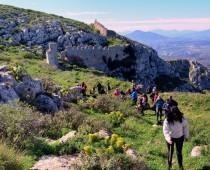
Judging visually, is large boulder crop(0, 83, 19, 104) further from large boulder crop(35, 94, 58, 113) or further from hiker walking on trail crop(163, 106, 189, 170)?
hiker walking on trail crop(163, 106, 189, 170)

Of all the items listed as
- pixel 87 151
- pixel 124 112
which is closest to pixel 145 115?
pixel 124 112

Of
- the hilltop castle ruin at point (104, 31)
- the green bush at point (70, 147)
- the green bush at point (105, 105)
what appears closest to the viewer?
the green bush at point (70, 147)

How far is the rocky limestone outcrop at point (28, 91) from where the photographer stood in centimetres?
1639

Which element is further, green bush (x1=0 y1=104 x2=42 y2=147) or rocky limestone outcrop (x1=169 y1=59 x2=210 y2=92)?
rocky limestone outcrop (x1=169 y1=59 x2=210 y2=92)

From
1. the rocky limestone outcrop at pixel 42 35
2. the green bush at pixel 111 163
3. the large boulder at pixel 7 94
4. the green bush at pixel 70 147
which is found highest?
the rocky limestone outcrop at pixel 42 35

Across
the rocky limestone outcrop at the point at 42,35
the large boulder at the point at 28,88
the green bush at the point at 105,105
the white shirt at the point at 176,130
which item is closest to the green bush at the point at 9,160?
the white shirt at the point at 176,130

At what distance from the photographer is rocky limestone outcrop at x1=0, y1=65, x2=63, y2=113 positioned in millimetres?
16391

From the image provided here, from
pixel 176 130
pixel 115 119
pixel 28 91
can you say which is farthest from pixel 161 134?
pixel 28 91

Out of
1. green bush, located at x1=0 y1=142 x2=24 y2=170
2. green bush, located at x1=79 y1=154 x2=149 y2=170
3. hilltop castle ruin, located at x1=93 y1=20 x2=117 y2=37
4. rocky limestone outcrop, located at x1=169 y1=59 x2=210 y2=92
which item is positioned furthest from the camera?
rocky limestone outcrop, located at x1=169 y1=59 x2=210 y2=92

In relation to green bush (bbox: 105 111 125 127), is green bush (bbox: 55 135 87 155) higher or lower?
higher

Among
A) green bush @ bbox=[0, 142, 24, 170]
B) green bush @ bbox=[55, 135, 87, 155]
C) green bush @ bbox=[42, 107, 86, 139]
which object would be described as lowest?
green bush @ bbox=[42, 107, 86, 139]

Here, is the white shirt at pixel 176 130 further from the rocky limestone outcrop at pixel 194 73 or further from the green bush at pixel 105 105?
the rocky limestone outcrop at pixel 194 73

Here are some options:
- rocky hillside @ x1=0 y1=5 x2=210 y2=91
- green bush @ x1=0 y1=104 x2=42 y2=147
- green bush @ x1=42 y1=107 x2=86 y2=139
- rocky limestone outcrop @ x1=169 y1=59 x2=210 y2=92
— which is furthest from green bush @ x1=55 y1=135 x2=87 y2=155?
rocky limestone outcrop @ x1=169 y1=59 x2=210 y2=92

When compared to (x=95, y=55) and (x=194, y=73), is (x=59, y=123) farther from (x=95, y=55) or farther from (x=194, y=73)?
(x=194, y=73)
